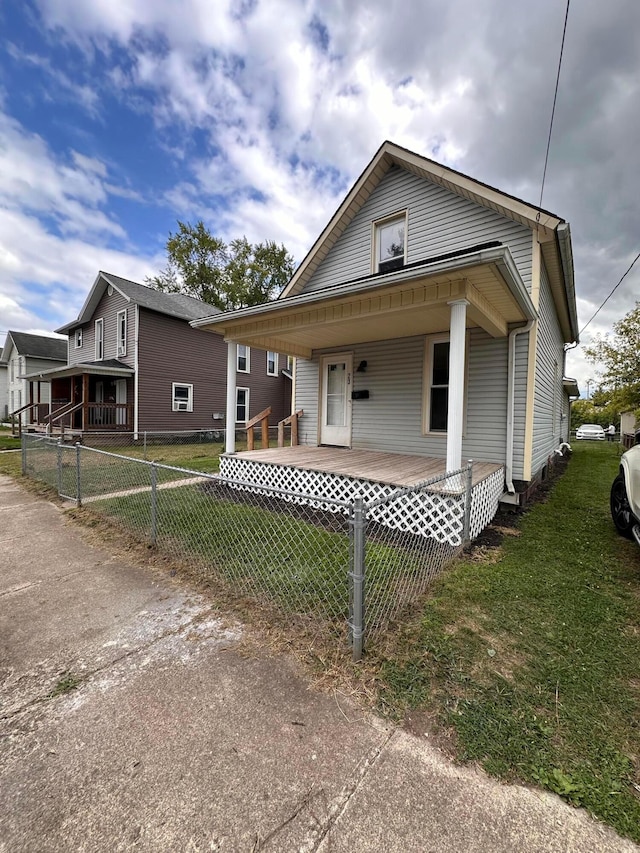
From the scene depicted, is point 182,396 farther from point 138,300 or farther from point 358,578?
point 358,578

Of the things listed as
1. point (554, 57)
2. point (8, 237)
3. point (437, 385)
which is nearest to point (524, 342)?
point (437, 385)

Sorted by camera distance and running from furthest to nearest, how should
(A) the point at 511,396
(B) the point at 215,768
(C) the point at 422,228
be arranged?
(C) the point at 422,228
(A) the point at 511,396
(B) the point at 215,768

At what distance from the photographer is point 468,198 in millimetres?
6645

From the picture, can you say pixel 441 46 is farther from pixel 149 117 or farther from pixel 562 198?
pixel 149 117

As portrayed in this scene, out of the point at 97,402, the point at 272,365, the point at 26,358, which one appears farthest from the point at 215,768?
the point at 26,358

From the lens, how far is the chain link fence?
8.84 ft

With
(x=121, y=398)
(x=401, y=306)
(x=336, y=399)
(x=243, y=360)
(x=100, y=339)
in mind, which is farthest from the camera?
(x=243, y=360)

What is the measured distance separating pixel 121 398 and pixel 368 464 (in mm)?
13891

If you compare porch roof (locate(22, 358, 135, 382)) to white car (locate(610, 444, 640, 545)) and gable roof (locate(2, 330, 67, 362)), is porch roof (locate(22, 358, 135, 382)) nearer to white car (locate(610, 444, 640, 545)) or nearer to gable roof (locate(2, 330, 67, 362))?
gable roof (locate(2, 330, 67, 362))

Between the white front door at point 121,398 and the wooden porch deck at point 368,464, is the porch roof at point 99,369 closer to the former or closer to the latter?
the white front door at point 121,398

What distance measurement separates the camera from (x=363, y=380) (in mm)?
8062

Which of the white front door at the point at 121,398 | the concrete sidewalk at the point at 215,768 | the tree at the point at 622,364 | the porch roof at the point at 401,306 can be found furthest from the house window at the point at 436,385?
the white front door at the point at 121,398

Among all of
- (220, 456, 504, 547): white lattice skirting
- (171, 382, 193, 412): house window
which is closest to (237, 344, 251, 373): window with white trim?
(171, 382, 193, 412): house window

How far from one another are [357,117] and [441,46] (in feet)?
9.37
